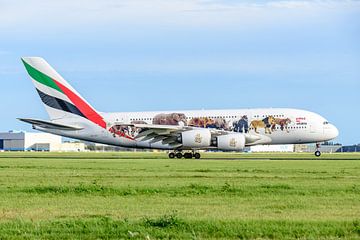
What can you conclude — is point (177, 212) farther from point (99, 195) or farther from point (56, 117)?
point (56, 117)

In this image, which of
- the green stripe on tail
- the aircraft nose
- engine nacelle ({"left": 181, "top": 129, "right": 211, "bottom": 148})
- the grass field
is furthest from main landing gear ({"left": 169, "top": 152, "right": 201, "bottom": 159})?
the grass field

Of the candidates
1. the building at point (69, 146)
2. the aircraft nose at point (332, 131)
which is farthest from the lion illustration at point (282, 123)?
the building at point (69, 146)

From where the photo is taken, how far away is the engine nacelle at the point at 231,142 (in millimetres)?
67062

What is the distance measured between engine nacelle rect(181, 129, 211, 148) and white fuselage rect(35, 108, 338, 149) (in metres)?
2.70

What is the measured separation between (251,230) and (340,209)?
4.97 m

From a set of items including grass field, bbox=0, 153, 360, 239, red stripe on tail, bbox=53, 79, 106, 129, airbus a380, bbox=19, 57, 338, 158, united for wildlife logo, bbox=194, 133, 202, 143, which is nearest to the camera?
grass field, bbox=0, 153, 360, 239

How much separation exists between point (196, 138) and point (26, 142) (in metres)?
111

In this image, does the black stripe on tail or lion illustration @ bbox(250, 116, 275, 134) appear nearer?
lion illustration @ bbox(250, 116, 275, 134)

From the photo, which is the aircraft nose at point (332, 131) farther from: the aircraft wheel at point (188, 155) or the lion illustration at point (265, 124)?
the aircraft wheel at point (188, 155)

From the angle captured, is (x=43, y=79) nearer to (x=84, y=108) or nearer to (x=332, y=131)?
(x=84, y=108)

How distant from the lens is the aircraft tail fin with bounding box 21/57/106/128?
7194 centimetres

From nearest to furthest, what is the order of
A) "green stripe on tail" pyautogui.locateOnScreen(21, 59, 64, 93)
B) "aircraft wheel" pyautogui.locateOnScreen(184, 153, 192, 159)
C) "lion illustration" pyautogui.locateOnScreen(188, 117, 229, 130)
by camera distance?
1. "aircraft wheel" pyautogui.locateOnScreen(184, 153, 192, 159)
2. "lion illustration" pyautogui.locateOnScreen(188, 117, 229, 130)
3. "green stripe on tail" pyautogui.locateOnScreen(21, 59, 64, 93)

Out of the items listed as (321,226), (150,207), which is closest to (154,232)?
(321,226)

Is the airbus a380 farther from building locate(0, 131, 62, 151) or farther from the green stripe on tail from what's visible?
building locate(0, 131, 62, 151)
